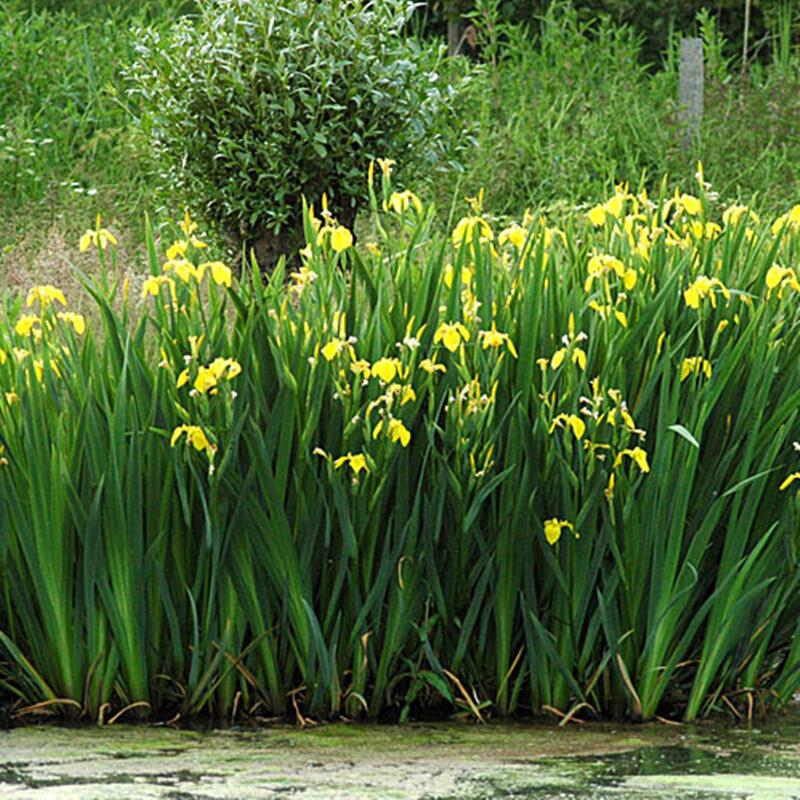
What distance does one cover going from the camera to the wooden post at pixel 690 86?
401 inches

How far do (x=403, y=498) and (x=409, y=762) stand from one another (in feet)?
1.80

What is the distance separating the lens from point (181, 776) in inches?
93.2

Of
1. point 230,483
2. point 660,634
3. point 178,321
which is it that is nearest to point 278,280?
point 178,321

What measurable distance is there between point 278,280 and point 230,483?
447mm

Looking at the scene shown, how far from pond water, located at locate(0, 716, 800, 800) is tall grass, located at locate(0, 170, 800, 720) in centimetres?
10

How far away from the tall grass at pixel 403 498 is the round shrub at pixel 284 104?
3.62m

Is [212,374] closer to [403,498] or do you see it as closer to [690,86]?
[403,498]

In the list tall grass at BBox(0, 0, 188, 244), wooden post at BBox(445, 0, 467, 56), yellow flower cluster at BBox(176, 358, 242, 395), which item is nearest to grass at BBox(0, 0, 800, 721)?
yellow flower cluster at BBox(176, 358, 242, 395)

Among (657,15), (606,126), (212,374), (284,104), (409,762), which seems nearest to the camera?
(409,762)

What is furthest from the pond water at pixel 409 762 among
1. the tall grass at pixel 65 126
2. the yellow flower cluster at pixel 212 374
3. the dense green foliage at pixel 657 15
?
the dense green foliage at pixel 657 15

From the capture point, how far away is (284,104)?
21.3ft

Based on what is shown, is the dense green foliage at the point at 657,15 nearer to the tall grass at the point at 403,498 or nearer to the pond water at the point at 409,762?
the tall grass at the point at 403,498

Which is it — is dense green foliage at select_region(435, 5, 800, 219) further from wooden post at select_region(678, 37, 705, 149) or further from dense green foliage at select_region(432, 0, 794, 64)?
dense green foliage at select_region(432, 0, 794, 64)

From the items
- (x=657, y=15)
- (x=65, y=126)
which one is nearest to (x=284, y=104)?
(x=65, y=126)
